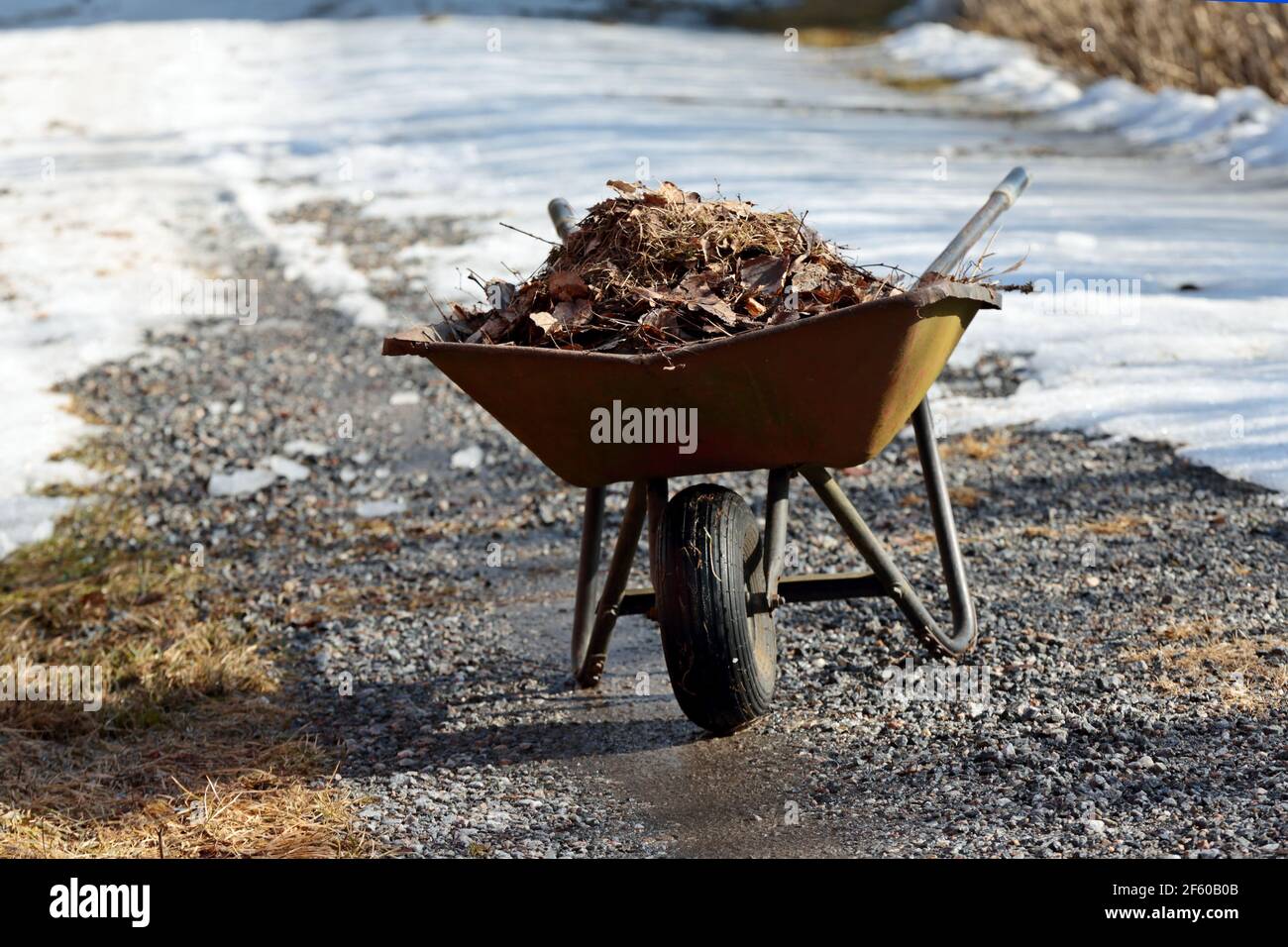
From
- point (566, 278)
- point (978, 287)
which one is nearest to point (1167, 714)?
point (978, 287)

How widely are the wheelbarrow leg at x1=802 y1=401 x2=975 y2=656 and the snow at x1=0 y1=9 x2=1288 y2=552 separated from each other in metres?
1.72

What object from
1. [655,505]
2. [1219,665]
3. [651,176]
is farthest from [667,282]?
[651,176]

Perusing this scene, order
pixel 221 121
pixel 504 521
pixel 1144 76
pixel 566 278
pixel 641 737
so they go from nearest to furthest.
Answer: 1. pixel 566 278
2. pixel 641 737
3. pixel 504 521
4. pixel 1144 76
5. pixel 221 121

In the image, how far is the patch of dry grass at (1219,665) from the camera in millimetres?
3344

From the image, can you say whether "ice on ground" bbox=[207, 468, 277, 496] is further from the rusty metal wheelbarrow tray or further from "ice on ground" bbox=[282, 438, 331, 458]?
the rusty metal wheelbarrow tray

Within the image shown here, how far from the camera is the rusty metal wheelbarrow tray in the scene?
9.20 ft

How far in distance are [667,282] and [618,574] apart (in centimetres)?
76

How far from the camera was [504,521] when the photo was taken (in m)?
4.99

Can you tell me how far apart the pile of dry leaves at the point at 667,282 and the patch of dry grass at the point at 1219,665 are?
1287 mm

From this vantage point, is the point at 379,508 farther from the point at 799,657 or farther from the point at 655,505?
the point at 655,505

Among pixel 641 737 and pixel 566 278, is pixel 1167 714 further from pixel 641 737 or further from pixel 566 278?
pixel 566 278

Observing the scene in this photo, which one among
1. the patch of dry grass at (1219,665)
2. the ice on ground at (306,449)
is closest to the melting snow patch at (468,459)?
the ice on ground at (306,449)

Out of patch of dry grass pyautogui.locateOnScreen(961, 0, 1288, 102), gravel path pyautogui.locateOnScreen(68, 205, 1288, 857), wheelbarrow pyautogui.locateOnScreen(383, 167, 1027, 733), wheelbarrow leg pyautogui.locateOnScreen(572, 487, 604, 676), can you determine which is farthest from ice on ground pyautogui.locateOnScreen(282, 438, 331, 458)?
patch of dry grass pyautogui.locateOnScreen(961, 0, 1288, 102)
